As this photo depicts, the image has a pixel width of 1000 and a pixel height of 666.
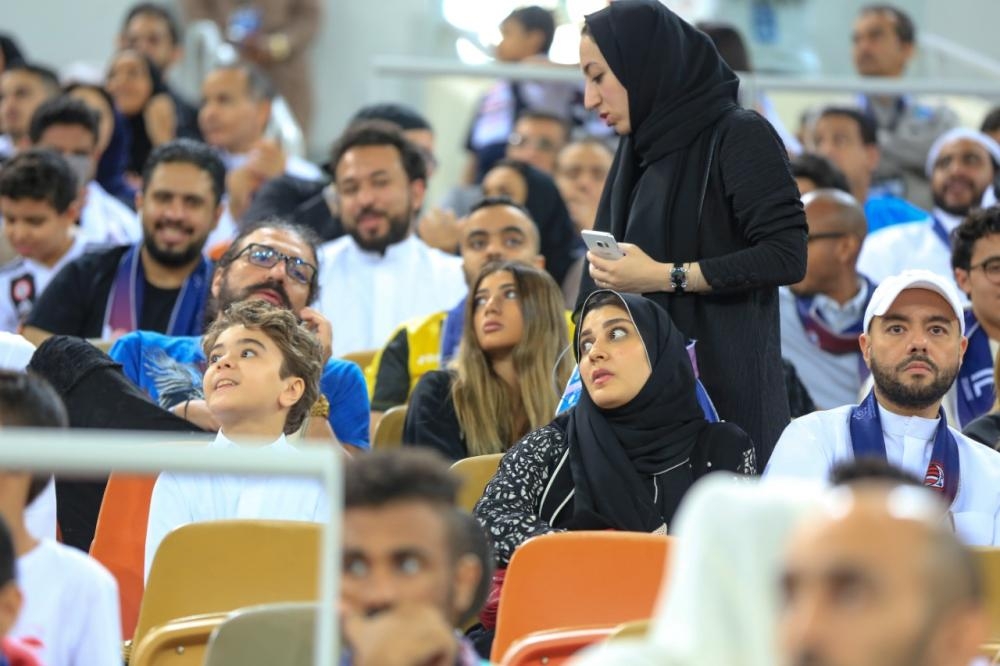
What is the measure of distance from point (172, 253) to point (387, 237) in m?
0.94

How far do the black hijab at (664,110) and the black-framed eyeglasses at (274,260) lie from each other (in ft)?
3.52

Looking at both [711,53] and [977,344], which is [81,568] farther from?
[977,344]

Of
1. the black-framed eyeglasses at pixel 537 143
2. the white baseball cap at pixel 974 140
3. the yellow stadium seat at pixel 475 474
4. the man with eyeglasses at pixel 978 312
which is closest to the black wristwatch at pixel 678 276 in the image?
the yellow stadium seat at pixel 475 474

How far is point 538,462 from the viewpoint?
3.89 m

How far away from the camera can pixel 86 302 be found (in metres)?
5.44

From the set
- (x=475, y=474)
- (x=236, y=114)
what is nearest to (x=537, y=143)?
(x=236, y=114)

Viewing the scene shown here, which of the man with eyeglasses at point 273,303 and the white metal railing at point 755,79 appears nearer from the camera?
the man with eyeglasses at point 273,303

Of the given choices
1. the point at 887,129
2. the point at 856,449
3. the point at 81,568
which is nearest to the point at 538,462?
the point at 856,449

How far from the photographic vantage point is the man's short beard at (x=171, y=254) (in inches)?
217

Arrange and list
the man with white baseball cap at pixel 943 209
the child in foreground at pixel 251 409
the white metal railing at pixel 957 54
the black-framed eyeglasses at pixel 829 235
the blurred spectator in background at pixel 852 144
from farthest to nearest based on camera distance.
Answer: the white metal railing at pixel 957 54 < the blurred spectator in background at pixel 852 144 < the man with white baseball cap at pixel 943 209 < the black-framed eyeglasses at pixel 829 235 < the child in foreground at pixel 251 409

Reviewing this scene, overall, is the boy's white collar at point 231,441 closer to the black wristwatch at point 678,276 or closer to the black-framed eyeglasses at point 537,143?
the black wristwatch at point 678,276

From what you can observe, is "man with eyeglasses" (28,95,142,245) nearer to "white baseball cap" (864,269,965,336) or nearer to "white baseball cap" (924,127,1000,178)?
"white baseball cap" (924,127,1000,178)

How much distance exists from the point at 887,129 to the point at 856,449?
4.63m

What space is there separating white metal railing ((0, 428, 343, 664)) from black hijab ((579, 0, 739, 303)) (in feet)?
7.10
